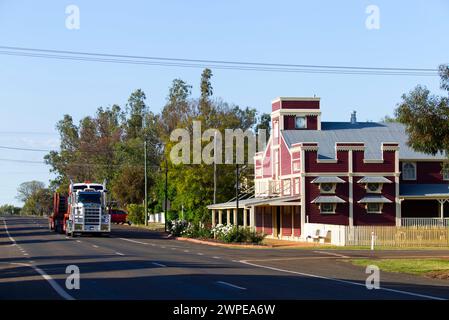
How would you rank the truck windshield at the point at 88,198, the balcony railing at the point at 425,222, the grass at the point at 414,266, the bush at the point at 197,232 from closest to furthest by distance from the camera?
the grass at the point at 414,266 < the truck windshield at the point at 88,198 < the bush at the point at 197,232 < the balcony railing at the point at 425,222

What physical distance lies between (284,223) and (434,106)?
36855 mm

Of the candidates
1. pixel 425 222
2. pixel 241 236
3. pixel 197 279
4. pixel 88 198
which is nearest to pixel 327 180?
pixel 425 222

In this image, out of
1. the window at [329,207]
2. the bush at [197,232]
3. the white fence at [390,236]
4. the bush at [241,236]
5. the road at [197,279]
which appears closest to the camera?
the road at [197,279]

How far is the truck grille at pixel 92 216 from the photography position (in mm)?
59125

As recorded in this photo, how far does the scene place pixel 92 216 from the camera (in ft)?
196

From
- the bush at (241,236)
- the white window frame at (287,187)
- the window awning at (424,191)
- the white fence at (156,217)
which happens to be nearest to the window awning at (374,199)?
the window awning at (424,191)

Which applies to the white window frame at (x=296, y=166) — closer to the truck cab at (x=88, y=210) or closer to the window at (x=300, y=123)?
the window at (x=300, y=123)

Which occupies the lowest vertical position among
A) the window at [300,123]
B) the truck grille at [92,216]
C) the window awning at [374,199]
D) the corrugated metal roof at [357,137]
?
the truck grille at [92,216]

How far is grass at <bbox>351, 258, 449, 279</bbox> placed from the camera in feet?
94.1

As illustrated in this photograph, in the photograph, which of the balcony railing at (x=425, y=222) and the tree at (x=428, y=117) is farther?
the balcony railing at (x=425, y=222)

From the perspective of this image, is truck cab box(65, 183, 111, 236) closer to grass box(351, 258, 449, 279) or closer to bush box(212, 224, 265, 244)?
bush box(212, 224, 265, 244)
